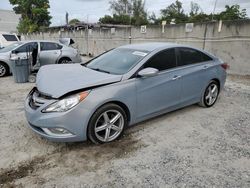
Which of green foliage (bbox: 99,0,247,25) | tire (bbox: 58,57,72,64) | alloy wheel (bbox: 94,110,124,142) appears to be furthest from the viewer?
green foliage (bbox: 99,0,247,25)

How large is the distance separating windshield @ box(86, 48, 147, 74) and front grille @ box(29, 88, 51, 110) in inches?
42.9

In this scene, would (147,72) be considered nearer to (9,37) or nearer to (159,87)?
(159,87)

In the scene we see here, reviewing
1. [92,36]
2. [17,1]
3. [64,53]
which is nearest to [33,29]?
[17,1]

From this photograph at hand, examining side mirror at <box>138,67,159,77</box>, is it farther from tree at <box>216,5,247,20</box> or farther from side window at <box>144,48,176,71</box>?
tree at <box>216,5,247,20</box>

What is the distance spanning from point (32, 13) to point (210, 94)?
38315mm

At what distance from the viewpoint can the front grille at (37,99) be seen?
133 inches

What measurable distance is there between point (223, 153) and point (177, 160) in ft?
2.40

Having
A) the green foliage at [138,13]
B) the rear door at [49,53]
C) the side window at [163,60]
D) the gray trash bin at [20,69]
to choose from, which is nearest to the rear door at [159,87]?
the side window at [163,60]

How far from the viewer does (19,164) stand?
3135mm

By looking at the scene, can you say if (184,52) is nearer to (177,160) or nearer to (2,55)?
→ (177,160)

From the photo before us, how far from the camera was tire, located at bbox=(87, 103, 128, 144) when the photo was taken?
3.40 meters

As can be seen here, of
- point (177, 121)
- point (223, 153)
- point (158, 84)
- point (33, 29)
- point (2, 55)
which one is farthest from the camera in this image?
point (33, 29)

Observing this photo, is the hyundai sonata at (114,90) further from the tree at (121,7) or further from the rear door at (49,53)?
the tree at (121,7)

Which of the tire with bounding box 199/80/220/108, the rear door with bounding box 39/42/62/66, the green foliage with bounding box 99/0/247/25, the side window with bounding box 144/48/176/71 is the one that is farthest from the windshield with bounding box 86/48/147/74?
the green foliage with bounding box 99/0/247/25
